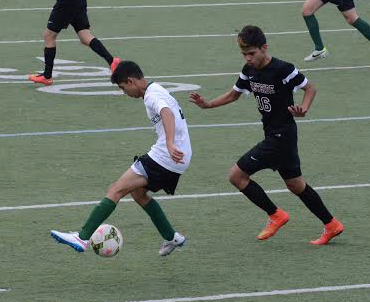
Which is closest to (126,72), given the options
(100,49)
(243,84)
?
(243,84)

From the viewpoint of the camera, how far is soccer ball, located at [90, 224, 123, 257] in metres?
8.17

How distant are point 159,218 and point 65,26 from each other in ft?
23.8

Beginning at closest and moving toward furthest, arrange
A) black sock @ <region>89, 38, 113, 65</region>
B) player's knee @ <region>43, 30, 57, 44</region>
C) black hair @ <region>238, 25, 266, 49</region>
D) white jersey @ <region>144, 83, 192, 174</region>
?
white jersey @ <region>144, 83, 192, 174</region>
black hair @ <region>238, 25, 266, 49</region>
black sock @ <region>89, 38, 113, 65</region>
player's knee @ <region>43, 30, 57, 44</region>

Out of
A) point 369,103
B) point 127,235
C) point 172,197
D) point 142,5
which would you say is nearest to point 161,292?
point 127,235

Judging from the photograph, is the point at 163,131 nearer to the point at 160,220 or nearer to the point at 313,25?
the point at 160,220

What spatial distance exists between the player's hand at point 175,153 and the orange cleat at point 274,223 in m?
1.40

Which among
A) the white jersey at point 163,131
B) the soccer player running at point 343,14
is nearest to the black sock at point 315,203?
the white jersey at point 163,131

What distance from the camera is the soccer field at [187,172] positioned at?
7.98 meters

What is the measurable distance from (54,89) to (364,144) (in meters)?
4.87

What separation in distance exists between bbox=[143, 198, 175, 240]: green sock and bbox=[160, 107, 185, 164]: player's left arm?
494 millimetres

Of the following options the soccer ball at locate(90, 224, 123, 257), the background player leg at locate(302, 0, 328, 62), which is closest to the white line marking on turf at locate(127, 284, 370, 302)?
the soccer ball at locate(90, 224, 123, 257)

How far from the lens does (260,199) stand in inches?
355

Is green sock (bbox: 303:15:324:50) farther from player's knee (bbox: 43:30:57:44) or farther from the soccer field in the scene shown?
player's knee (bbox: 43:30:57:44)

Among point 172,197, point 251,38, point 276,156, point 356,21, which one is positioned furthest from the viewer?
point 356,21
